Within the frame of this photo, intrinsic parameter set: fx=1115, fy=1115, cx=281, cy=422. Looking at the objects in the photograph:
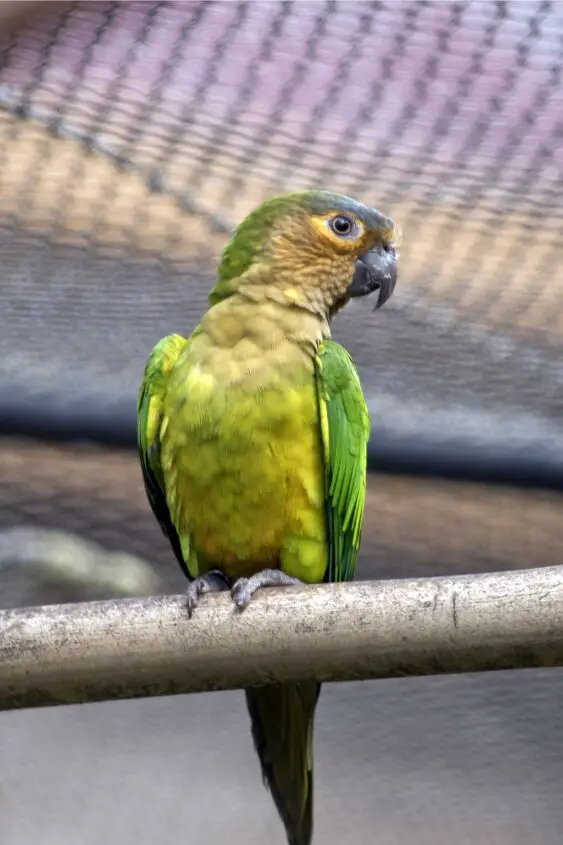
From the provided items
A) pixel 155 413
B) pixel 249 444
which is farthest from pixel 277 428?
pixel 155 413

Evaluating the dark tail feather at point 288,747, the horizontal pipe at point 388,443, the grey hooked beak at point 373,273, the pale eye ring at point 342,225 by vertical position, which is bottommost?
the dark tail feather at point 288,747

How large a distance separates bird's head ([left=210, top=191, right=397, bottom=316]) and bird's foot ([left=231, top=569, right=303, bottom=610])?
0.42m

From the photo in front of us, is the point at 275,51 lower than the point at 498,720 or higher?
higher

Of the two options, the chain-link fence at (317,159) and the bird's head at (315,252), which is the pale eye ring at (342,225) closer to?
the bird's head at (315,252)

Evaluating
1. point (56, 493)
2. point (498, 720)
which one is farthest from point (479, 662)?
point (56, 493)

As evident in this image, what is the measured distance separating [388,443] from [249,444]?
1.84 feet

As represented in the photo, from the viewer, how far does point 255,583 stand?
1.40 m

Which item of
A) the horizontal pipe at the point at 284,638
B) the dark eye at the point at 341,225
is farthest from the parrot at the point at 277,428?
the horizontal pipe at the point at 284,638

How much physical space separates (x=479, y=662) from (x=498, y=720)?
957mm

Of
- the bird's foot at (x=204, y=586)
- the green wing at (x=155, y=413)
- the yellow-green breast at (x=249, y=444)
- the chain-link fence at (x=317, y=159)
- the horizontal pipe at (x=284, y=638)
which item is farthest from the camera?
the chain-link fence at (x=317, y=159)

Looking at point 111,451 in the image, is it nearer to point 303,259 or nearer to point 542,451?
point 303,259

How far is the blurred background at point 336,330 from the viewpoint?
2008 mm

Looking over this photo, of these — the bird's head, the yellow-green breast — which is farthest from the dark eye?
the yellow-green breast

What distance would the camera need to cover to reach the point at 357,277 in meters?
1.75
